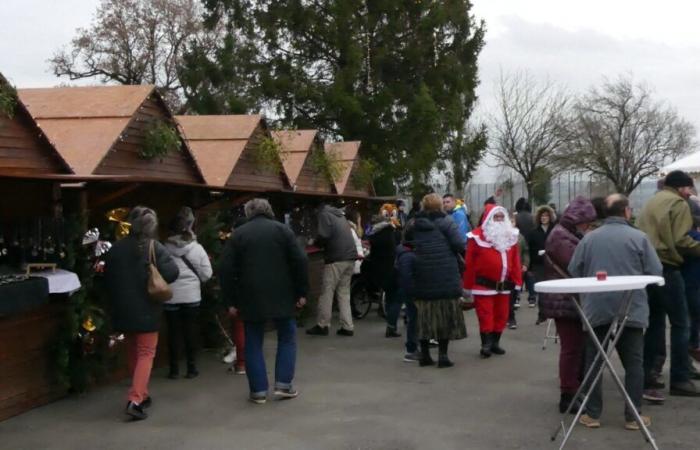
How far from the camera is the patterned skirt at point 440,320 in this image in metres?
9.70

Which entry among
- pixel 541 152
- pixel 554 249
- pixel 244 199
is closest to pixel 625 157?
pixel 541 152

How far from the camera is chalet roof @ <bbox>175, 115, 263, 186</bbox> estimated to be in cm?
1248

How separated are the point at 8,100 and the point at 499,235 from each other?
5.45 metres

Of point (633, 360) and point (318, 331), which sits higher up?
point (633, 360)

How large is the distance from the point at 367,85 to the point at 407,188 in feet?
12.5

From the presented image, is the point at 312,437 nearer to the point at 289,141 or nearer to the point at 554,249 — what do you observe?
the point at 554,249

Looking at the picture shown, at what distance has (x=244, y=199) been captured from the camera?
12.5 metres

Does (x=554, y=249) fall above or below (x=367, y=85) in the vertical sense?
below

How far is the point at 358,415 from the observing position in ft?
25.3

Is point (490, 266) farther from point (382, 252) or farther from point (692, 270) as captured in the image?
point (382, 252)

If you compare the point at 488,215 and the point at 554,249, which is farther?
the point at 488,215

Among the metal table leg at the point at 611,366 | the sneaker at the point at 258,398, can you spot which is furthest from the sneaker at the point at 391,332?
the metal table leg at the point at 611,366

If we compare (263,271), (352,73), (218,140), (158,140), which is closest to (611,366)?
(263,271)

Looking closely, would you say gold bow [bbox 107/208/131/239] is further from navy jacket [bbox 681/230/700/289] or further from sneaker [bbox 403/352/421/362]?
navy jacket [bbox 681/230/700/289]
